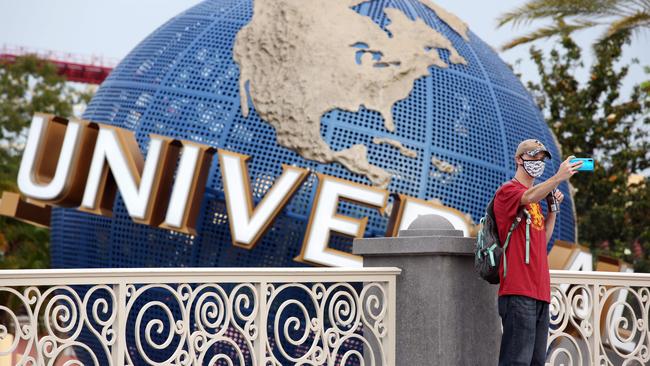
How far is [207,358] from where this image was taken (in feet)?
33.1

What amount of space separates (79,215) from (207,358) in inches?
79.9

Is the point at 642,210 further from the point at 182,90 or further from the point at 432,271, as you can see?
the point at 432,271

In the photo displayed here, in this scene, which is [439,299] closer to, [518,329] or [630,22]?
[518,329]

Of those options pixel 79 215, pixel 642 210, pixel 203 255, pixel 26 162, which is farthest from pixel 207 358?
pixel 642 210

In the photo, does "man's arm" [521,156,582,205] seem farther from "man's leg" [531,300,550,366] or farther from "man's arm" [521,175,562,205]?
"man's leg" [531,300,550,366]

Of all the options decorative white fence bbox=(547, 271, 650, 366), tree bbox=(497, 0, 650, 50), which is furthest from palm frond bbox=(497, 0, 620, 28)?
decorative white fence bbox=(547, 271, 650, 366)

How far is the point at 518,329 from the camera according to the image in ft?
18.4

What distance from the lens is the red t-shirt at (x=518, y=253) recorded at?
5.56 m

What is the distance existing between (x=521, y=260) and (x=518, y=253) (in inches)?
1.7

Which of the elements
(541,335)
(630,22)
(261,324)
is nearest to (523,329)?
(541,335)

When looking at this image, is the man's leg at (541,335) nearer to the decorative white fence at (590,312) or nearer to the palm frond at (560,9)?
the decorative white fence at (590,312)

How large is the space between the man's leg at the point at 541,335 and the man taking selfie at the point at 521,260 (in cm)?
3

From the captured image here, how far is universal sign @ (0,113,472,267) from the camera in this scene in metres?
9.43

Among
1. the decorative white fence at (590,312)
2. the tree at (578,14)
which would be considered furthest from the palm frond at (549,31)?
the decorative white fence at (590,312)
